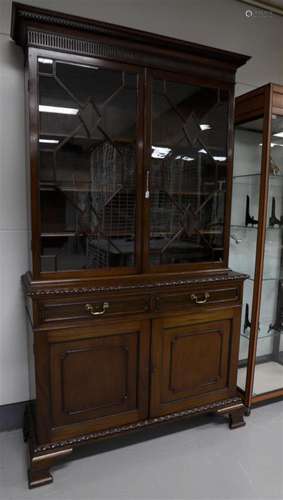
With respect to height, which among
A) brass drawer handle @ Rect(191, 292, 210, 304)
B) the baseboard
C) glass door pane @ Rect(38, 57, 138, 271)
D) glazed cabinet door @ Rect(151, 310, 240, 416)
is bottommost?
the baseboard

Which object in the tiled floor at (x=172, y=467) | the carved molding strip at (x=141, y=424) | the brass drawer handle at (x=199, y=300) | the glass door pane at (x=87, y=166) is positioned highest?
the glass door pane at (x=87, y=166)

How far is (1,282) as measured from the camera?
6.59ft

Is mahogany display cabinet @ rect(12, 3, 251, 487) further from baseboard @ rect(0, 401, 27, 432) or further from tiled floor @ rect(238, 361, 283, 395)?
tiled floor @ rect(238, 361, 283, 395)

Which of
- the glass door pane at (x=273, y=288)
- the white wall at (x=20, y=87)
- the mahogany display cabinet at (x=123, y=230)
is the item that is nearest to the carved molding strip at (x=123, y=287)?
the mahogany display cabinet at (x=123, y=230)

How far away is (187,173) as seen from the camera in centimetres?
203

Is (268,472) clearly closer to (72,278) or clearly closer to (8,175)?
(72,278)

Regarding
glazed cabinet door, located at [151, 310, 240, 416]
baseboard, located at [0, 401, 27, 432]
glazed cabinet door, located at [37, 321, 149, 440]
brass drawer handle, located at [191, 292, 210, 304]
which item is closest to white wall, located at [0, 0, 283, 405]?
baseboard, located at [0, 401, 27, 432]

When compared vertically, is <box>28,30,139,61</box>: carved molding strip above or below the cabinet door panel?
above

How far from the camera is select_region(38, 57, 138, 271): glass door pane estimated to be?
165 centimetres

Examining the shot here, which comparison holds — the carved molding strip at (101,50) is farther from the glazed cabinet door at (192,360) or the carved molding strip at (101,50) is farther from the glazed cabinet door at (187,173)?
the glazed cabinet door at (192,360)

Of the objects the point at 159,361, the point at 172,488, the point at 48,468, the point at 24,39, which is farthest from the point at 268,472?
the point at 24,39

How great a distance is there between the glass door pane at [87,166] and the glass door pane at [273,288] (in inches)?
42.9

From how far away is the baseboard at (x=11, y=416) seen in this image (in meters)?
2.11

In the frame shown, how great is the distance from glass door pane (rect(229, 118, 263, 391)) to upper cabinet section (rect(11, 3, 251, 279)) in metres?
0.46
